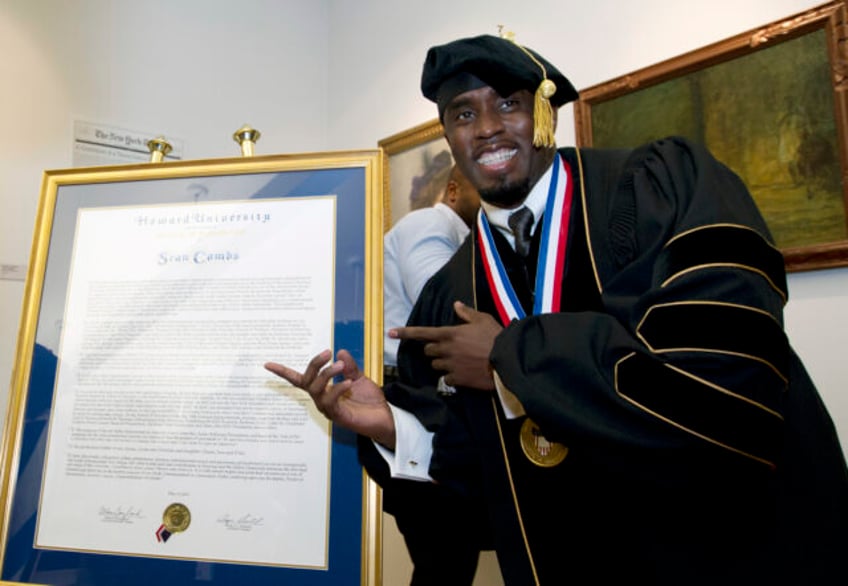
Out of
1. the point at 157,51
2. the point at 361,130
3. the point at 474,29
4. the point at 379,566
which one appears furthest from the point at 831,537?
the point at 157,51

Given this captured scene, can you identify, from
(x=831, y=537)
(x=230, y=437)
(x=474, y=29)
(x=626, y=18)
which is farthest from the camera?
(x=474, y=29)

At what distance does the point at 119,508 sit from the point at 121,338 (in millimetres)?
470

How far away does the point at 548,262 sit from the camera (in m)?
1.64

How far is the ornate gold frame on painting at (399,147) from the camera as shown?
3475 mm

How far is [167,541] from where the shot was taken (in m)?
1.69

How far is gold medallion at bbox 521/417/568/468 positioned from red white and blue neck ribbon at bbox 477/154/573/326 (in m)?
0.28

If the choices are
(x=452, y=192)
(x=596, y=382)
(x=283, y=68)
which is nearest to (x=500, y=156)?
(x=596, y=382)

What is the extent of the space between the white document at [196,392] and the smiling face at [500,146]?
43 cm

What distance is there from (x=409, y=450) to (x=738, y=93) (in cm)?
179

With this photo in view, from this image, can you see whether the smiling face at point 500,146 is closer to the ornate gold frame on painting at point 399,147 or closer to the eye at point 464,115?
the eye at point 464,115

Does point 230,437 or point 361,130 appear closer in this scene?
point 230,437

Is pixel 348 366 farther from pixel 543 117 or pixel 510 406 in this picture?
pixel 543 117

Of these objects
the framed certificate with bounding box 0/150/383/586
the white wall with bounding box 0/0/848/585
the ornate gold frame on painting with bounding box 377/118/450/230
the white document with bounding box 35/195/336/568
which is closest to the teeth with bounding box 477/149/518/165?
the framed certificate with bounding box 0/150/383/586

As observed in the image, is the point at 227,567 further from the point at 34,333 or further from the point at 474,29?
the point at 474,29
